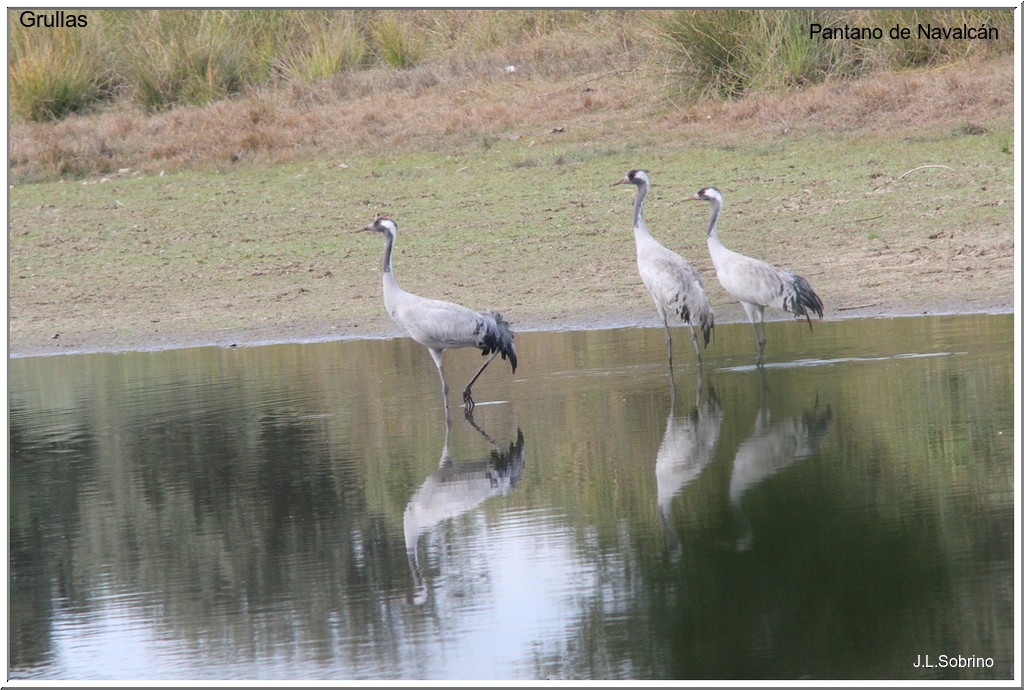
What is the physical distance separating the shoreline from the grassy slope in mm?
34

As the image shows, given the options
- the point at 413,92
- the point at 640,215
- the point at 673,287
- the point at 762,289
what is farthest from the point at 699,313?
the point at 413,92

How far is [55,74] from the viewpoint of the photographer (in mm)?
18656

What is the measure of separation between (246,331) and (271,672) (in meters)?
7.70

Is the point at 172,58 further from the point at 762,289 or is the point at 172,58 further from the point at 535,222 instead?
the point at 762,289

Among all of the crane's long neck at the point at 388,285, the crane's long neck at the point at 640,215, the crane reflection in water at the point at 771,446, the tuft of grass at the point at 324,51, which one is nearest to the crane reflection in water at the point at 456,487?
the crane reflection in water at the point at 771,446

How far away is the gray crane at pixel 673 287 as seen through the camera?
10.2 m

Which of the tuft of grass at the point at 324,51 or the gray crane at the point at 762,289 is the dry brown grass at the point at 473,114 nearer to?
the tuft of grass at the point at 324,51

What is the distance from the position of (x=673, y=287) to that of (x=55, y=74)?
36.2 ft

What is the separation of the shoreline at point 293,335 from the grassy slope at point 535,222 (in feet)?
0.11

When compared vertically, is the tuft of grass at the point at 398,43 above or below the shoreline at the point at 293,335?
above

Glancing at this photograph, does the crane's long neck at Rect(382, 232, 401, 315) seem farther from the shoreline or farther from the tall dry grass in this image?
the tall dry grass

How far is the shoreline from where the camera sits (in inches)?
461

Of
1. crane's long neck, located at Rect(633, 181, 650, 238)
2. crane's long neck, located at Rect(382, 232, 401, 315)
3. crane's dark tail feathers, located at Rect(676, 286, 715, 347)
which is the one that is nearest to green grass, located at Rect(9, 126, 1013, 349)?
crane's long neck, located at Rect(633, 181, 650, 238)

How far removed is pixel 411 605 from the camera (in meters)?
5.40
